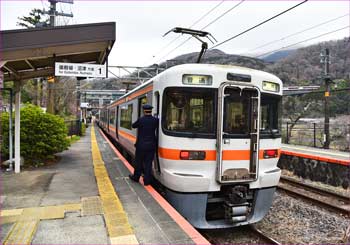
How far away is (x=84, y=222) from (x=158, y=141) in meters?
1.98

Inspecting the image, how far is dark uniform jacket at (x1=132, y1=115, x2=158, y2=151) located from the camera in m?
5.81

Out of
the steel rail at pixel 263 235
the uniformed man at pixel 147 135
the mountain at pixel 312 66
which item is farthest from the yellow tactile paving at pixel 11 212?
the mountain at pixel 312 66

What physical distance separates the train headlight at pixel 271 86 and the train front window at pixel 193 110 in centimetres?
109

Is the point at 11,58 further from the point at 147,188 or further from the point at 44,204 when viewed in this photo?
the point at 147,188

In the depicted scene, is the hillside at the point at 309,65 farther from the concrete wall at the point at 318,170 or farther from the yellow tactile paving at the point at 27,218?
the yellow tactile paving at the point at 27,218

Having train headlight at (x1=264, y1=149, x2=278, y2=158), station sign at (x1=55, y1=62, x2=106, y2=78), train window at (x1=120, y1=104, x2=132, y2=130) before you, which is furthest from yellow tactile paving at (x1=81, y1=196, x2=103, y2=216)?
train window at (x1=120, y1=104, x2=132, y2=130)

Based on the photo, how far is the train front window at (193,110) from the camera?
5262 mm

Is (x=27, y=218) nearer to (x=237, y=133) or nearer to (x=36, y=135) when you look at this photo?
(x=237, y=133)

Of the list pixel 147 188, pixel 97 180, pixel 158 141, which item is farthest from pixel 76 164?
pixel 158 141

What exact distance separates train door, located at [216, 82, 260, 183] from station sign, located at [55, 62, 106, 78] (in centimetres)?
339

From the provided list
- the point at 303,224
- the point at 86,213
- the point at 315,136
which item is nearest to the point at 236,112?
the point at 303,224

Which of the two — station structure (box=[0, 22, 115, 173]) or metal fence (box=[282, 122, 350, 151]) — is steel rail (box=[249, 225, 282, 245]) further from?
metal fence (box=[282, 122, 350, 151])

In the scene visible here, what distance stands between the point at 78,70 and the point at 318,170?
818 centimetres

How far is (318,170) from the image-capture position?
34.1 feet
